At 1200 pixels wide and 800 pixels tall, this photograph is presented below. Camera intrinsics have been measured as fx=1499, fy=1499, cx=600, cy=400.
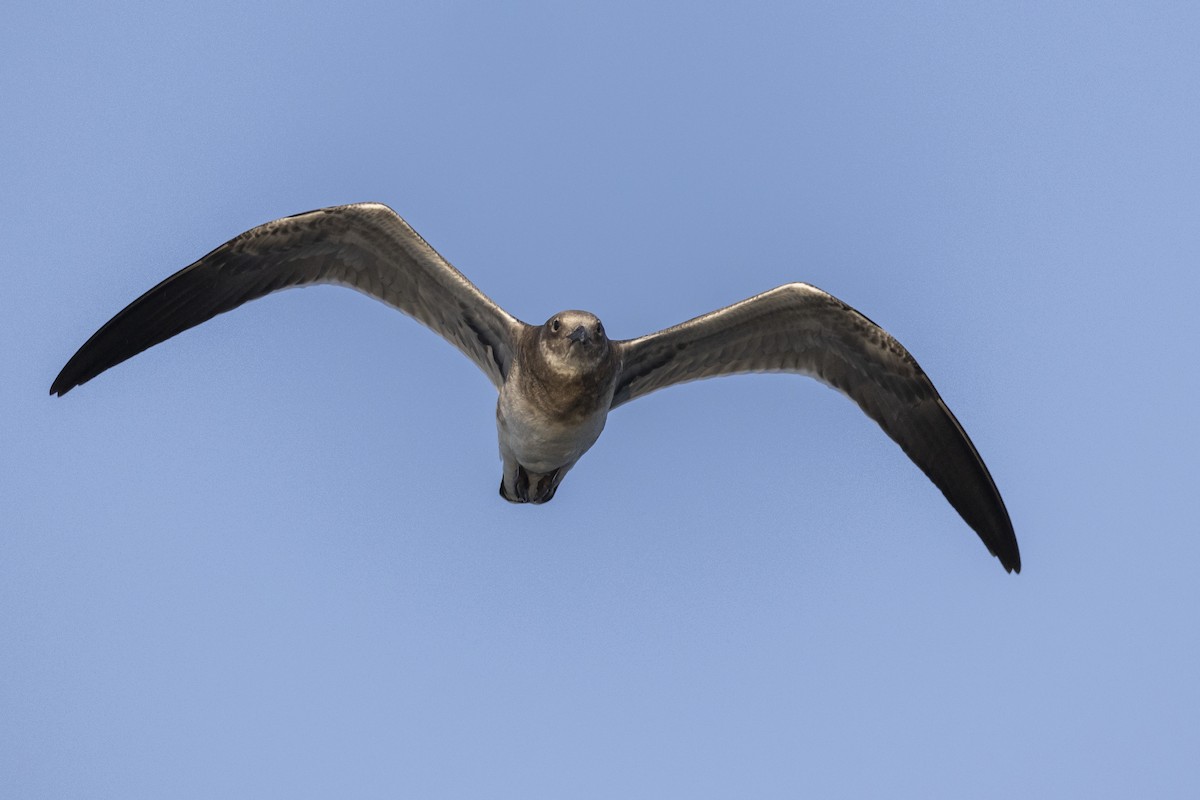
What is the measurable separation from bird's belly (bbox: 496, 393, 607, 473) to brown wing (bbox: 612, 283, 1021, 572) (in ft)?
3.06

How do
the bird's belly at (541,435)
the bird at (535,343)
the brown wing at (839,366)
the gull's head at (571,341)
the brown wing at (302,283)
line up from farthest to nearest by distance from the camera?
1. the brown wing at (839,366)
2. the brown wing at (302,283)
3. the bird at (535,343)
4. the bird's belly at (541,435)
5. the gull's head at (571,341)

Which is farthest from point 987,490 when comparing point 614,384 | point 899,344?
point 614,384

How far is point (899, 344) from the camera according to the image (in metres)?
16.9

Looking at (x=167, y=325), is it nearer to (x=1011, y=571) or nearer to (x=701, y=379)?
(x=701, y=379)

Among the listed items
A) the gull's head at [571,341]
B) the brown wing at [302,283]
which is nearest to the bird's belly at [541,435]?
the gull's head at [571,341]

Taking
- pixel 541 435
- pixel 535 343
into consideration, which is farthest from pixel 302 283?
pixel 541 435

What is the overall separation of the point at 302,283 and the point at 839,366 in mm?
6213

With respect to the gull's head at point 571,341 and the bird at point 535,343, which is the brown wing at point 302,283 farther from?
the gull's head at point 571,341

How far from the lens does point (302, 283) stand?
55.5 feet

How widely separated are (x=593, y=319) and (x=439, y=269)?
6.91 feet

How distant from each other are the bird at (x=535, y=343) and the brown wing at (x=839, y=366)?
0.05 ft

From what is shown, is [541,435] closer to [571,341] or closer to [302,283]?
[571,341]

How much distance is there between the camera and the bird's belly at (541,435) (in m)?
15.4

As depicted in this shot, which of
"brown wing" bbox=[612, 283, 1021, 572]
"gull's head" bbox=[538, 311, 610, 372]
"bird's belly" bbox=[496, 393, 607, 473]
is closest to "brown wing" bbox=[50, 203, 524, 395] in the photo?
"bird's belly" bbox=[496, 393, 607, 473]
